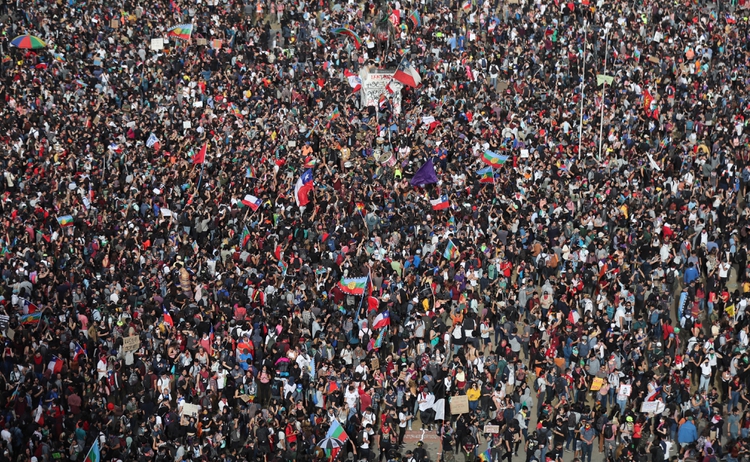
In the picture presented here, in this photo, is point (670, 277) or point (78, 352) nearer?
point (78, 352)

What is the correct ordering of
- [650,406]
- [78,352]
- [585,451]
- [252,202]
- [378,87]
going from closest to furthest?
[585,451] < [650,406] < [78,352] < [252,202] < [378,87]

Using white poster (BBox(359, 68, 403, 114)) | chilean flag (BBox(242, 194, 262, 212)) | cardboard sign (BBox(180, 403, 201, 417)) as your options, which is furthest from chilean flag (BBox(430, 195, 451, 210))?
cardboard sign (BBox(180, 403, 201, 417))

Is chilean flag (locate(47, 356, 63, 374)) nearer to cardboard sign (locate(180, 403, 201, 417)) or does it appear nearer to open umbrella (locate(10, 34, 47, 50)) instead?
cardboard sign (locate(180, 403, 201, 417))

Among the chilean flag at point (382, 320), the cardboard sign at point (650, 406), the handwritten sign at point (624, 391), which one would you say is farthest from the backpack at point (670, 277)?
the chilean flag at point (382, 320)

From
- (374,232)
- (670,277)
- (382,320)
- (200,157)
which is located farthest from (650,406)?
(200,157)

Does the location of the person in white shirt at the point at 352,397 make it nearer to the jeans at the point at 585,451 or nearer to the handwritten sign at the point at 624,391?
the jeans at the point at 585,451

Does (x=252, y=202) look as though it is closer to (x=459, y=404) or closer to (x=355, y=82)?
(x=355, y=82)
